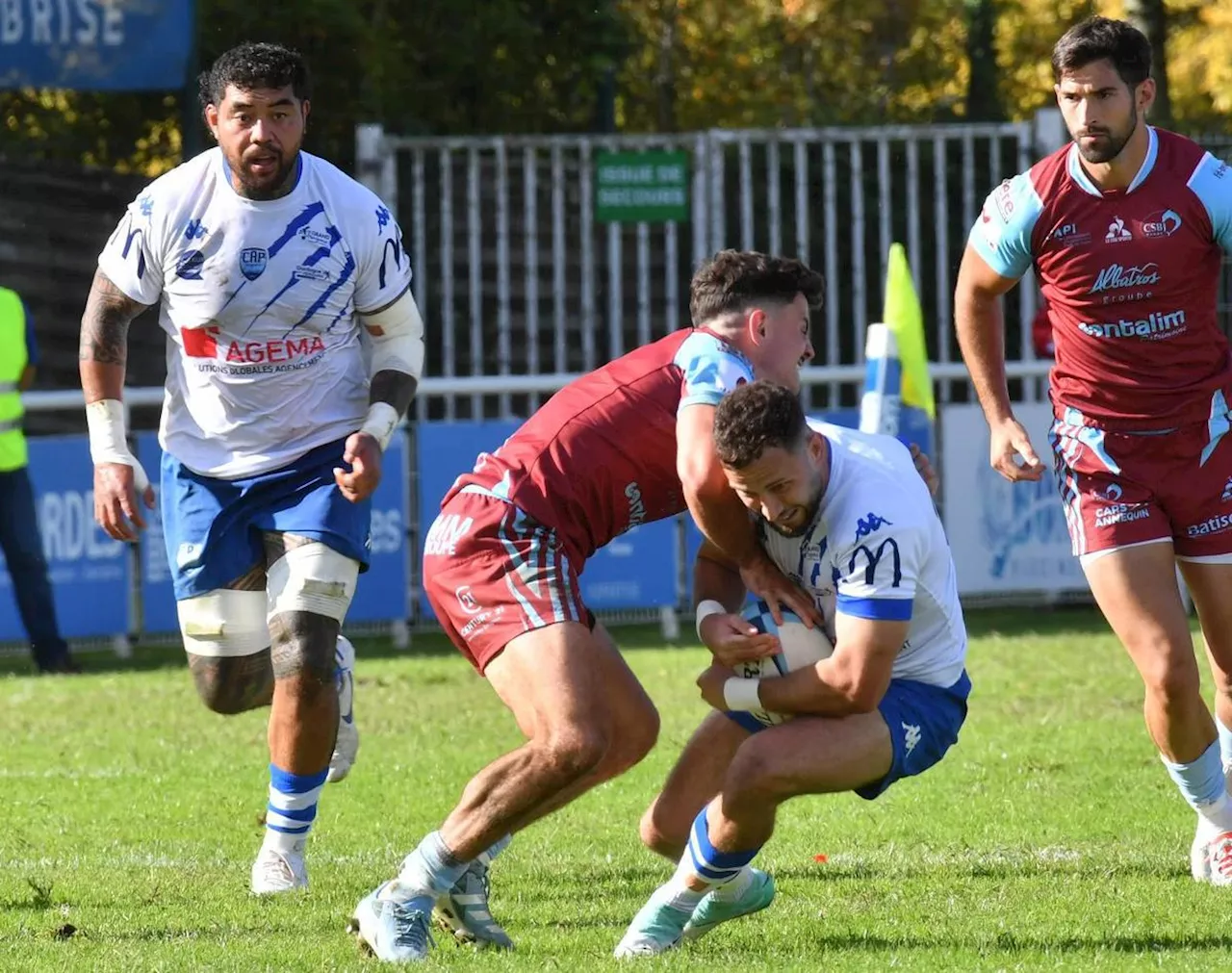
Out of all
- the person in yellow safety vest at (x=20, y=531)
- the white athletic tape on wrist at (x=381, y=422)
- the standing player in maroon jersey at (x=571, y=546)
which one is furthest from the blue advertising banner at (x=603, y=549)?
the standing player in maroon jersey at (x=571, y=546)

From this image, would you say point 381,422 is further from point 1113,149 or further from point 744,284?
point 1113,149

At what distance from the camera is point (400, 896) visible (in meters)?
5.33

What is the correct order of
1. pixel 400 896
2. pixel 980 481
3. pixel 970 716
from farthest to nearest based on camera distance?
pixel 980 481, pixel 970 716, pixel 400 896

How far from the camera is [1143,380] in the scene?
20.7 ft

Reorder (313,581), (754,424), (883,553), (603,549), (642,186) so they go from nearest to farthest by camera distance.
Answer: (754,424), (883,553), (313,581), (603,549), (642,186)

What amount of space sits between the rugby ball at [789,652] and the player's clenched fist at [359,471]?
1.42 m

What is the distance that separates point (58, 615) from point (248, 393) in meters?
5.92

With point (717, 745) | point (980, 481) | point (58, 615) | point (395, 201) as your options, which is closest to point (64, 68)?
point (395, 201)

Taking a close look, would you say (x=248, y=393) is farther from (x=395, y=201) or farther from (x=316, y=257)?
(x=395, y=201)

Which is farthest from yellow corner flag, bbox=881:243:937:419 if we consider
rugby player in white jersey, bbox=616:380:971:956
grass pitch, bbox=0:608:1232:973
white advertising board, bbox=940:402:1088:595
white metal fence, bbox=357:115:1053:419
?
rugby player in white jersey, bbox=616:380:971:956

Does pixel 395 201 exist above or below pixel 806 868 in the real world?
above

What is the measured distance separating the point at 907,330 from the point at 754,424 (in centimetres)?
679

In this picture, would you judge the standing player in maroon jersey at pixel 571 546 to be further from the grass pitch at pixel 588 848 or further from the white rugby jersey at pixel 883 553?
the grass pitch at pixel 588 848

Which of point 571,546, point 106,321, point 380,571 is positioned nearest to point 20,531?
point 380,571
